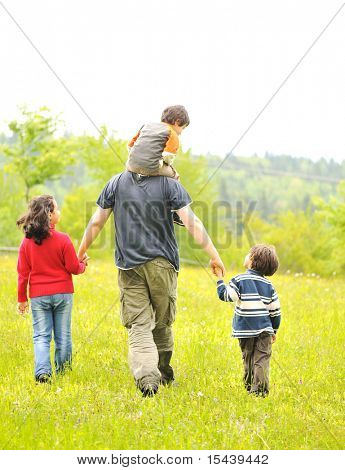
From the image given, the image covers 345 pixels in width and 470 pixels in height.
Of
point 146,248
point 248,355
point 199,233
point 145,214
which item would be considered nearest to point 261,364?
point 248,355

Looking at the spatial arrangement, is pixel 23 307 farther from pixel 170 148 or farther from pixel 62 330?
pixel 170 148

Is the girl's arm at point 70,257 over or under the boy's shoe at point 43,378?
over

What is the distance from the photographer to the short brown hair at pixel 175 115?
5.63 meters

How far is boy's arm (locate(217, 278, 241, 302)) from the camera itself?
17.4ft

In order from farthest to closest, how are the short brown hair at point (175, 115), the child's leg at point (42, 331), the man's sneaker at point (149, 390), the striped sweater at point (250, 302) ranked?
1. the child's leg at point (42, 331)
2. the short brown hair at point (175, 115)
3. the striped sweater at point (250, 302)
4. the man's sneaker at point (149, 390)

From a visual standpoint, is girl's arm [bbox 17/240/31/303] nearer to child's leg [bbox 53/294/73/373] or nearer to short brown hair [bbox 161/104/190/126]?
child's leg [bbox 53/294/73/373]

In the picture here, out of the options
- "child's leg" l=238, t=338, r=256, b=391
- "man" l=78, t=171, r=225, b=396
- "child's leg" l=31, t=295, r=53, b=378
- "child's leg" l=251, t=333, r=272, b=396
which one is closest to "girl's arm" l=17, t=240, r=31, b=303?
"child's leg" l=31, t=295, r=53, b=378

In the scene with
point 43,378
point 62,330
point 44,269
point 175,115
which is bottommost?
point 43,378

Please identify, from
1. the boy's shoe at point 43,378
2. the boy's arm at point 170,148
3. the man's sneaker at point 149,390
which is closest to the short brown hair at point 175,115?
the boy's arm at point 170,148

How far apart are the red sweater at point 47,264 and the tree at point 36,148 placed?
1649 centimetres

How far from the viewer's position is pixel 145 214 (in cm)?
548

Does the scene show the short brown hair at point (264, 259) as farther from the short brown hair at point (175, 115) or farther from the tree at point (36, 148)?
the tree at point (36, 148)

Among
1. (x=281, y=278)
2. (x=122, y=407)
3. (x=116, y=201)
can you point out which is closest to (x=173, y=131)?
(x=116, y=201)

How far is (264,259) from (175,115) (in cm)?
145
